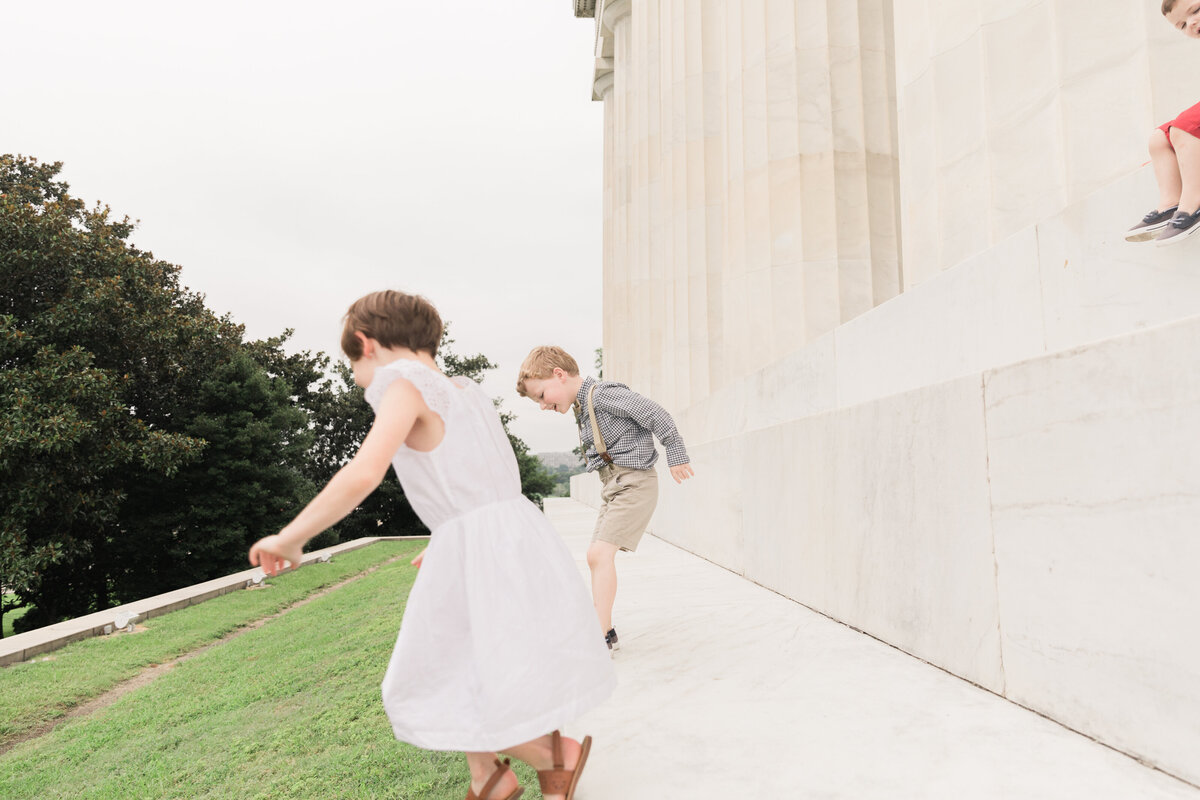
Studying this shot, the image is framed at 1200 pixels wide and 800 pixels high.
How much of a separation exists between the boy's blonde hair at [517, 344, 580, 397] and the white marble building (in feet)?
6.24

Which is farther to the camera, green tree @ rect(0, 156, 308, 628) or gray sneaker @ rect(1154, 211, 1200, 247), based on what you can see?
green tree @ rect(0, 156, 308, 628)

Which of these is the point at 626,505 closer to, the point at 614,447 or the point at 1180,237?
the point at 614,447

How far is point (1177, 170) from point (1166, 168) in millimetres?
35

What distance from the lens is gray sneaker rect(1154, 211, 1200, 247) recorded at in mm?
2850

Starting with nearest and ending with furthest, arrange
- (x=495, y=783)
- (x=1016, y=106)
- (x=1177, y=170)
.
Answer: (x=495, y=783), (x=1177, y=170), (x=1016, y=106)

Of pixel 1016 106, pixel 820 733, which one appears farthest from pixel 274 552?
pixel 1016 106

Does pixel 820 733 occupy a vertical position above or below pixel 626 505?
below

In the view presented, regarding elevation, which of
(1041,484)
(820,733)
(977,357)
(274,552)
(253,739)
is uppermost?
(977,357)

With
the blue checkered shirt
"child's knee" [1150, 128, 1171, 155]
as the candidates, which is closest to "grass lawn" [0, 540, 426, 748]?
the blue checkered shirt

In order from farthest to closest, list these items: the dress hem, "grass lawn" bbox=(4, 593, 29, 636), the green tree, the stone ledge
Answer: "grass lawn" bbox=(4, 593, 29, 636) → the green tree → the stone ledge → the dress hem

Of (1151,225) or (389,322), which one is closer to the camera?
(389,322)

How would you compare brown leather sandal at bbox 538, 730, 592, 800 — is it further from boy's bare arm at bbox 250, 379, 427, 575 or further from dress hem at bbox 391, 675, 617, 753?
boy's bare arm at bbox 250, 379, 427, 575

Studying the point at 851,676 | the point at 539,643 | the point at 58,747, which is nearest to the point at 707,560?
the point at 851,676

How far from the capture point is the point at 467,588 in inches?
91.7
